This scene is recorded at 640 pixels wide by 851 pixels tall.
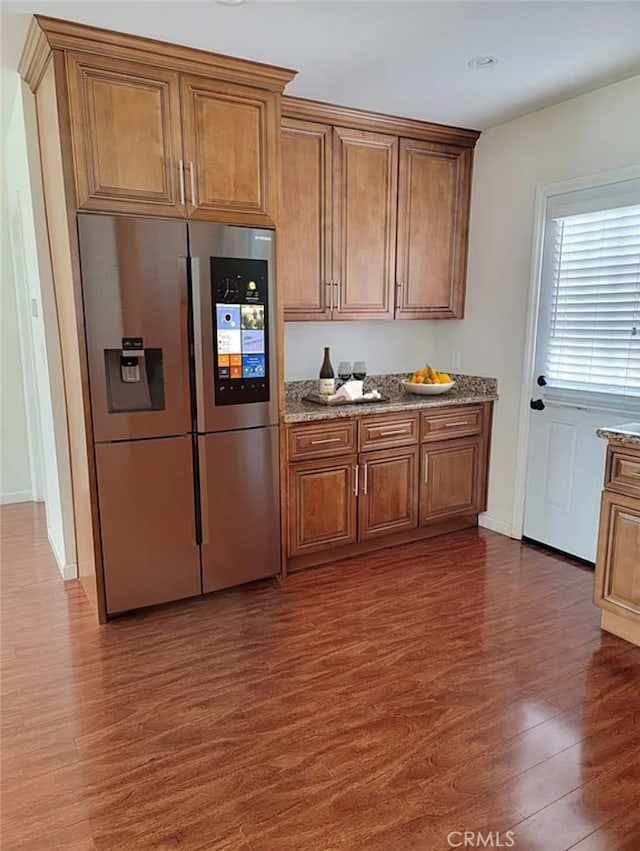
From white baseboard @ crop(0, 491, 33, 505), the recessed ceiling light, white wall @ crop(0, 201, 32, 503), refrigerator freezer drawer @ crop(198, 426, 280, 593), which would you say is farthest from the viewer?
white baseboard @ crop(0, 491, 33, 505)

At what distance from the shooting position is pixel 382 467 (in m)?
3.59

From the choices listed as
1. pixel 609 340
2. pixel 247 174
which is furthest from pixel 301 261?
pixel 609 340

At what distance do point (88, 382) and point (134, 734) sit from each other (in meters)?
1.44

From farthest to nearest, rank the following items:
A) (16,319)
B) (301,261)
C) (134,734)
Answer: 1. (16,319)
2. (301,261)
3. (134,734)

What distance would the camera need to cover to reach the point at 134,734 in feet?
6.82

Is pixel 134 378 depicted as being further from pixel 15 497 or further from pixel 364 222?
pixel 15 497

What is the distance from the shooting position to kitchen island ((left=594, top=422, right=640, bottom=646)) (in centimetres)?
253

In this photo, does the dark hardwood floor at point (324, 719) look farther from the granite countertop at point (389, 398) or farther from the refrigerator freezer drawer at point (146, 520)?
the granite countertop at point (389, 398)

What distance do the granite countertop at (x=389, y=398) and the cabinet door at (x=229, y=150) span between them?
1058mm

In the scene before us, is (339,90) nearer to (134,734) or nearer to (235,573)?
(235,573)

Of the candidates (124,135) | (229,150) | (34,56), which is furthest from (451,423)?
(34,56)

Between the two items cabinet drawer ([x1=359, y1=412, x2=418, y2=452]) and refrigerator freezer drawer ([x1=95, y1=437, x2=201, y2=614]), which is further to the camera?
cabinet drawer ([x1=359, y1=412, x2=418, y2=452])

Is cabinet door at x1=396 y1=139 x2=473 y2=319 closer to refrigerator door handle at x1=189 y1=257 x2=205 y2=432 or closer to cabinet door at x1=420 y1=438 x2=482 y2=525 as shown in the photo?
cabinet door at x1=420 y1=438 x2=482 y2=525

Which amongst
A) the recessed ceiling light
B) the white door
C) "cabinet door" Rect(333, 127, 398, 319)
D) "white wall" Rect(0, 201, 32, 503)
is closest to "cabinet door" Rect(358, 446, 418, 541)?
the white door
